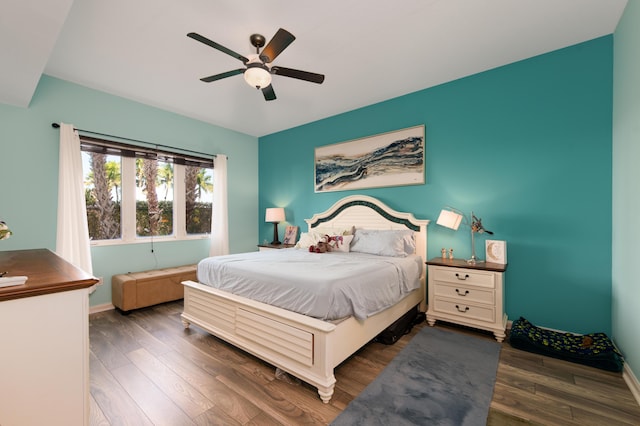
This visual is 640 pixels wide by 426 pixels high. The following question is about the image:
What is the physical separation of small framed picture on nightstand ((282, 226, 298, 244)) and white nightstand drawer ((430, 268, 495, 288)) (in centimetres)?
252

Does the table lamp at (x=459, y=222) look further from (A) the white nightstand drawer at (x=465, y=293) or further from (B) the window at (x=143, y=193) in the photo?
(B) the window at (x=143, y=193)

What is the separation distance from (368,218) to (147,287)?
3.04 m

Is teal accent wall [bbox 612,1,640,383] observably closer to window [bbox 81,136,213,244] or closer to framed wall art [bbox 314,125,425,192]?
framed wall art [bbox 314,125,425,192]

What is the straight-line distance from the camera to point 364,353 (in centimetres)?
246

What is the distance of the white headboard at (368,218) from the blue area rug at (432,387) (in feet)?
3.87

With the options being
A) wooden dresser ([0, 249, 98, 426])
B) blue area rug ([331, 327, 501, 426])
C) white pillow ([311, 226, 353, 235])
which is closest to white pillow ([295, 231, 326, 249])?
white pillow ([311, 226, 353, 235])

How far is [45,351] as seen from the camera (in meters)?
1.10

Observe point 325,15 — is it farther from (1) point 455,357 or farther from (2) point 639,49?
(1) point 455,357

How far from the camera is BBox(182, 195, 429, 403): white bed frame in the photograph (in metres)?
1.88

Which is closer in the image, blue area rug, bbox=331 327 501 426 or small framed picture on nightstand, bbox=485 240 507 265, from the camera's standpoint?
Result: blue area rug, bbox=331 327 501 426

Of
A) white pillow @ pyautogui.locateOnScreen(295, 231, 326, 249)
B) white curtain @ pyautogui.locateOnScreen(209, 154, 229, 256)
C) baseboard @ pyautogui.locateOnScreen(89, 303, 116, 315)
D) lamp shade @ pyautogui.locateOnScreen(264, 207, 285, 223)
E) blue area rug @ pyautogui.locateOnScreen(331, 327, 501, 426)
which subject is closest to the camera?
blue area rug @ pyautogui.locateOnScreen(331, 327, 501, 426)

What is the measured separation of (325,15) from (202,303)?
285cm

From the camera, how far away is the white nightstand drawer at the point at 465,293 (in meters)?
2.70

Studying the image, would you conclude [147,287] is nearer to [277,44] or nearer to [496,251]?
[277,44]
